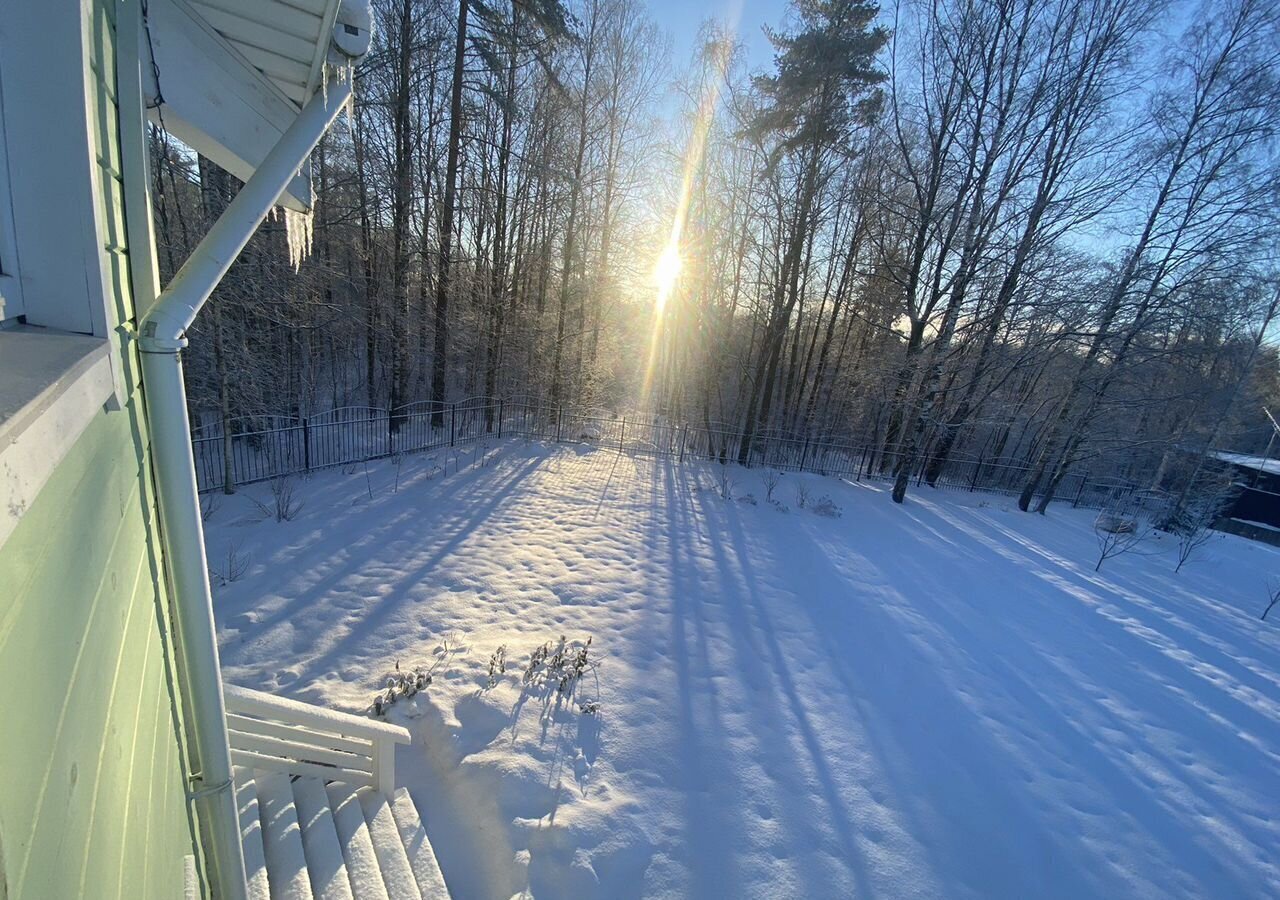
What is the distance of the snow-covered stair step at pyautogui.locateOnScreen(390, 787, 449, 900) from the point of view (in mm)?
2459

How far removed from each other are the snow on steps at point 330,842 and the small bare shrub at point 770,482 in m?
7.82

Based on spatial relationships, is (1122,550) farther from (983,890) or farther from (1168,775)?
(983,890)

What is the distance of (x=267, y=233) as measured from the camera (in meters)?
7.98

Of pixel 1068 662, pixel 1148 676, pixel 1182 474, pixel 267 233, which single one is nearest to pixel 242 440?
pixel 267 233

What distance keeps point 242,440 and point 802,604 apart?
29.7 ft

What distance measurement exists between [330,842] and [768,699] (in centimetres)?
A: 318

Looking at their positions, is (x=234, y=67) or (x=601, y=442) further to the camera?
(x=601, y=442)

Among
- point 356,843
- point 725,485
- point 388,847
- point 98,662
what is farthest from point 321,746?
point 725,485

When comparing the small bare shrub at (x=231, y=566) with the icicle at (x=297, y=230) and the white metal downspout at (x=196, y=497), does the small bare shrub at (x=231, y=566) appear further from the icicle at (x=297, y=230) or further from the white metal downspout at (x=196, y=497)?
the white metal downspout at (x=196, y=497)

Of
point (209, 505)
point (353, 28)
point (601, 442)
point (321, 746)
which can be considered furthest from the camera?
point (601, 442)

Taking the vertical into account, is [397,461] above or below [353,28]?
below

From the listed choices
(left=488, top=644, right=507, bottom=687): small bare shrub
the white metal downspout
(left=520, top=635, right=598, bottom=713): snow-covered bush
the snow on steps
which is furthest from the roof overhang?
(left=520, top=635, right=598, bottom=713): snow-covered bush

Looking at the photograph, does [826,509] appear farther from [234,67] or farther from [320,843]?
[234,67]

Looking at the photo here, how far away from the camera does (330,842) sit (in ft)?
8.22
